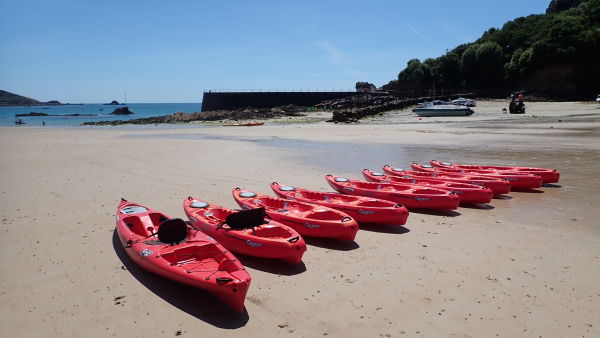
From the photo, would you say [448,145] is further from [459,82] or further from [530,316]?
[459,82]

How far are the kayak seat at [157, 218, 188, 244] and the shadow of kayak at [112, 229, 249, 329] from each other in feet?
1.56

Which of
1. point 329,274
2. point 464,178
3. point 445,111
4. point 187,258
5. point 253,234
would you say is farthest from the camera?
point 445,111

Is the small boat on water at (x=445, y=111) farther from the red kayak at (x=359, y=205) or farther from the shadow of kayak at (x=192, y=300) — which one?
the shadow of kayak at (x=192, y=300)

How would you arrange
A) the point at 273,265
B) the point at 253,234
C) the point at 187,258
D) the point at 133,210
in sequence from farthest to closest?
the point at 133,210 → the point at 253,234 → the point at 273,265 → the point at 187,258

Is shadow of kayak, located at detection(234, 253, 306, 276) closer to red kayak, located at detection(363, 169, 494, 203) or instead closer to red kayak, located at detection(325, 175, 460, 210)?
red kayak, located at detection(325, 175, 460, 210)

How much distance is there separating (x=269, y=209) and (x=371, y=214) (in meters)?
1.75

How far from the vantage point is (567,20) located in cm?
5172

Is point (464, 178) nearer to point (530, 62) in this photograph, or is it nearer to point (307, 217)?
point (307, 217)

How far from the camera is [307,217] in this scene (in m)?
7.06

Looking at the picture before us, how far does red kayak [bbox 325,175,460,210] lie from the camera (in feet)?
26.9

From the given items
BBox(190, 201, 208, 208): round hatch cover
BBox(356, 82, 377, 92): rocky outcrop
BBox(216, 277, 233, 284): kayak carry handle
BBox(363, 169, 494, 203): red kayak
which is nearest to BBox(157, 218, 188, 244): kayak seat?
BBox(216, 277, 233, 284): kayak carry handle

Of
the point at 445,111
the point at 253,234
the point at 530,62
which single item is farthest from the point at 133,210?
the point at 530,62

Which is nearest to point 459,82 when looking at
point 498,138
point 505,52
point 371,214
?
point 505,52

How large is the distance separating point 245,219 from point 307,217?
1245mm
